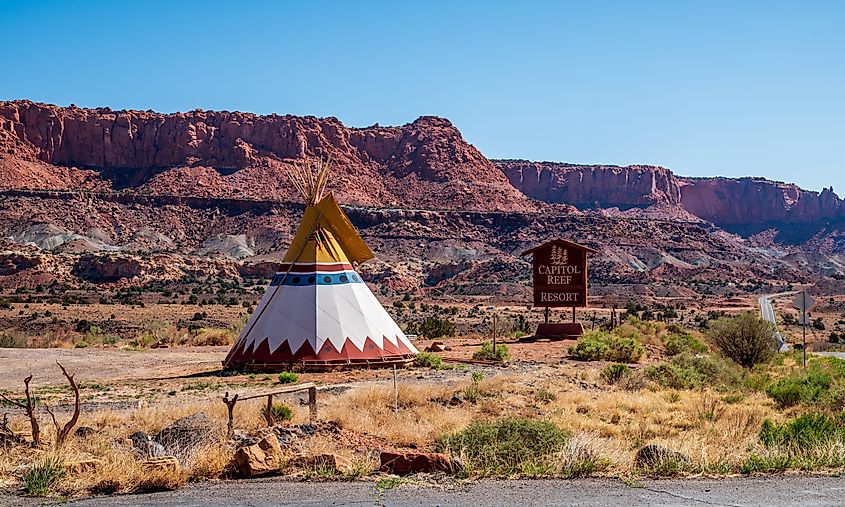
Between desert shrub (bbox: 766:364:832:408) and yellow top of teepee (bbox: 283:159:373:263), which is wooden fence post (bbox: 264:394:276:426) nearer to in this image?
desert shrub (bbox: 766:364:832:408)

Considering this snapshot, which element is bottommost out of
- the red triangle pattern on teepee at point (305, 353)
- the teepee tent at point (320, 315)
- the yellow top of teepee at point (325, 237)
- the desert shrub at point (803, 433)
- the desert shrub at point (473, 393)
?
the desert shrub at point (473, 393)

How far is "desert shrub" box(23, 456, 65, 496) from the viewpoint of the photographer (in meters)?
8.42

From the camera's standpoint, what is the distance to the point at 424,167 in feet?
397

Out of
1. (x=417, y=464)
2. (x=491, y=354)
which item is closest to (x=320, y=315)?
(x=491, y=354)

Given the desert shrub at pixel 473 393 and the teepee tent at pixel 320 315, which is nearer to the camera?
Result: the desert shrub at pixel 473 393

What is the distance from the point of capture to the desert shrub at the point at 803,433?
34.7ft

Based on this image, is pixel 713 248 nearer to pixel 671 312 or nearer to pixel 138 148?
pixel 671 312

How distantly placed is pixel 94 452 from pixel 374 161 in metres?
116

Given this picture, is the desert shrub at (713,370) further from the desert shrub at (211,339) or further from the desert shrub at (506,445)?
the desert shrub at (211,339)

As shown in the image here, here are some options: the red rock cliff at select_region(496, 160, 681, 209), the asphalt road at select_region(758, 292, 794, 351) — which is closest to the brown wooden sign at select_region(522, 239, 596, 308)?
the asphalt road at select_region(758, 292, 794, 351)

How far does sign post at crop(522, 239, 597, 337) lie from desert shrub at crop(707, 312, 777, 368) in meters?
5.48

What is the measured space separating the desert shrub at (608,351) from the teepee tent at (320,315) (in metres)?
4.89

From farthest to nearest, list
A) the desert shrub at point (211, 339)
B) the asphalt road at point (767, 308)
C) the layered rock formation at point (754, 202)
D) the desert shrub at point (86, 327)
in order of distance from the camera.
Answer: the layered rock formation at point (754, 202) < the asphalt road at point (767, 308) < the desert shrub at point (86, 327) < the desert shrub at point (211, 339)

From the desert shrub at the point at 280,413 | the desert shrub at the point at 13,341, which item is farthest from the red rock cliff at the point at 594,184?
the desert shrub at the point at 280,413
